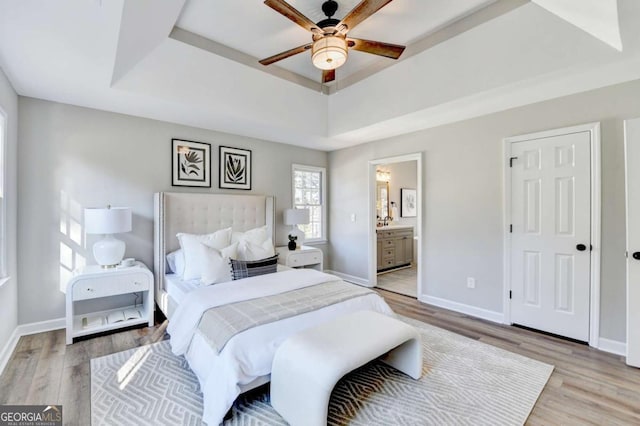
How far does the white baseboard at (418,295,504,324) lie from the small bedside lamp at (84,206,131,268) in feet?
12.7

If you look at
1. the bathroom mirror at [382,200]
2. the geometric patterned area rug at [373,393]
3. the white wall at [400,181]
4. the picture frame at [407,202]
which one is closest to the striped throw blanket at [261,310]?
the geometric patterned area rug at [373,393]

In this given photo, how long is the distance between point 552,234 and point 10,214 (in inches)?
212

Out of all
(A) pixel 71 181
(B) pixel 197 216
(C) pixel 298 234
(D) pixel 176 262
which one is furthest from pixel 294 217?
(A) pixel 71 181

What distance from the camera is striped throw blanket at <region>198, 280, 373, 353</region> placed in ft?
6.28

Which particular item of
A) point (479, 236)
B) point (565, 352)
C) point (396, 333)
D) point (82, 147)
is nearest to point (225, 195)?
point (82, 147)

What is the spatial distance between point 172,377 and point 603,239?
158 inches

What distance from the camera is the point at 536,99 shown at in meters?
3.00

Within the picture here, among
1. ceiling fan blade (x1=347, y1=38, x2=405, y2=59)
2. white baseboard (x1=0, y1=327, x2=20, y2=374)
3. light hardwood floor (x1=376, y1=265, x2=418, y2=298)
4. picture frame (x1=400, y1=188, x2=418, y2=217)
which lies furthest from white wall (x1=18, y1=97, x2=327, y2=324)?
picture frame (x1=400, y1=188, x2=418, y2=217)

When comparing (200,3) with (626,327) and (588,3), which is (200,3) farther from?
(626,327)

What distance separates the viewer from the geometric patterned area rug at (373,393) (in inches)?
71.6

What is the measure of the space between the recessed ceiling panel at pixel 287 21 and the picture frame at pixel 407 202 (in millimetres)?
4411

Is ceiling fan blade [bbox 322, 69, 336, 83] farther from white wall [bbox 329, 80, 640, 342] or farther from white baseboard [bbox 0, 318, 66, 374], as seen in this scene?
white baseboard [bbox 0, 318, 66, 374]

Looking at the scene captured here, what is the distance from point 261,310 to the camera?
6.98ft

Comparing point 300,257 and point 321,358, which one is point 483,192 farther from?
point 321,358
